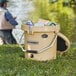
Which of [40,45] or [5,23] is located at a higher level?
[40,45]

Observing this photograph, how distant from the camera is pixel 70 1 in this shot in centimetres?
2984

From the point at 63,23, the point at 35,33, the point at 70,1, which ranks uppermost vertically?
the point at 35,33

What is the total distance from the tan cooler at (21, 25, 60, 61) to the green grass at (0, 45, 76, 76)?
0.49 feet

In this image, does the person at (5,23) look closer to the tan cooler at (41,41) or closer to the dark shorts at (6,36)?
the dark shorts at (6,36)

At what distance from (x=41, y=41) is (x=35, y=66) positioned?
0.61 meters

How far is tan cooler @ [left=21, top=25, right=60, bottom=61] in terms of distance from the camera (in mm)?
7484

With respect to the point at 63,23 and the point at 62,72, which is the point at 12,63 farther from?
the point at 63,23

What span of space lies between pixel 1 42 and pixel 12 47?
55.4 inches

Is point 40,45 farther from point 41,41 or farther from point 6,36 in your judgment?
point 6,36

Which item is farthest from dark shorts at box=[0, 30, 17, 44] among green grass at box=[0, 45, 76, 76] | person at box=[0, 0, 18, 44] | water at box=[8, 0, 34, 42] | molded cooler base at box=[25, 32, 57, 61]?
molded cooler base at box=[25, 32, 57, 61]

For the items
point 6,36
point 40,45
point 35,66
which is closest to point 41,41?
point 40,45

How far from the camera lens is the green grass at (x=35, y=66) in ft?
21.8

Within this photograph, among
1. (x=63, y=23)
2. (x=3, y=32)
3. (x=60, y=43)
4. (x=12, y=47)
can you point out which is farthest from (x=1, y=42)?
(x=63, y=23)

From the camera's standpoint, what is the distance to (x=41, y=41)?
7.54 meters
